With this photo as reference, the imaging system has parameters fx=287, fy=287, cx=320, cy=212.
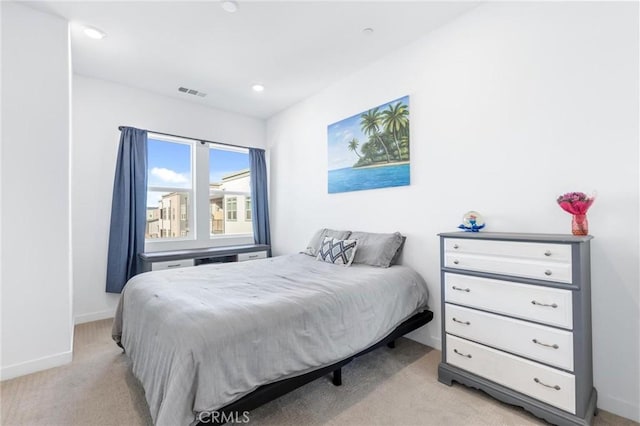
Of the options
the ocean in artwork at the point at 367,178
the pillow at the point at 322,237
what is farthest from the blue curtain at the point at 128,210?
the ocean in artwork at the point at 367,178

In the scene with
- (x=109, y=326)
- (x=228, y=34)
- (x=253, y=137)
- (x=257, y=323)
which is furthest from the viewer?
(x=253, y=137)

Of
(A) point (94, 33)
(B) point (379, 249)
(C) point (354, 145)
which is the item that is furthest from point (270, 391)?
(A) point (94, 33)

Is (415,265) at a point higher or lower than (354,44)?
lower

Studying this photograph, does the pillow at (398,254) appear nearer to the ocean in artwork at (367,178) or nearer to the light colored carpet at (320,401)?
the ocean in artwork at (367,178)

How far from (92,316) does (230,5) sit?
143 inches

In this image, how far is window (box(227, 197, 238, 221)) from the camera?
15.4ft

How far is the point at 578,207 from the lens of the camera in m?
1.70

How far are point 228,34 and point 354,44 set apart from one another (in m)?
1.17

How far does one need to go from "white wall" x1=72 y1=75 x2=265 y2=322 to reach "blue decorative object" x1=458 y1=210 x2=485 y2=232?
3882 millimetres

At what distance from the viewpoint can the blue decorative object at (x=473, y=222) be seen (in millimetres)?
2217

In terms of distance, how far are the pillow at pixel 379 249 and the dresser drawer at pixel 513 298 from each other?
671 millimetres

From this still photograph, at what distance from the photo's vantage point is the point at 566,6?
1.89 meters

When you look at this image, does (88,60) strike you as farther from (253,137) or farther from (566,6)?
(566,6)

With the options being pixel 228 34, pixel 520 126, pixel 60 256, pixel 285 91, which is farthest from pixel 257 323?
pixel 285 91
